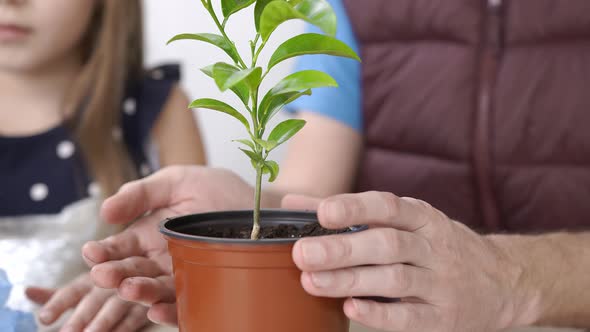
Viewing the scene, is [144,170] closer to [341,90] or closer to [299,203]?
[341,90]

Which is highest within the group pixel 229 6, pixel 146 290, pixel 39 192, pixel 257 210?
pixel 229 6

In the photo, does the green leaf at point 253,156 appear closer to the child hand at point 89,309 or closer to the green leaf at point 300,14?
the green leaf at point 300,14

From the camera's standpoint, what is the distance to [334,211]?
60cm

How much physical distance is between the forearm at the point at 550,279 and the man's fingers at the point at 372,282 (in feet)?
0.68

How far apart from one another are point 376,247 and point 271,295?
0.11 meters

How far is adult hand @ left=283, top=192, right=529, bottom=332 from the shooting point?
0.60 metres

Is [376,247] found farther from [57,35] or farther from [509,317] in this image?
[57,35]

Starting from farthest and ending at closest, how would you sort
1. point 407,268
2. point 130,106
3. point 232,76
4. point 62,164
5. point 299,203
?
1. point 130,106
2. point 62,164
3. point 299,203
4. point 407,268
5. point 232,76

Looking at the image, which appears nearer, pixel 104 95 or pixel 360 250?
pixel 360 250

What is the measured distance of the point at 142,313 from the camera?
87 centimetres

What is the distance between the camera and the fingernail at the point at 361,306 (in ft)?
2.06

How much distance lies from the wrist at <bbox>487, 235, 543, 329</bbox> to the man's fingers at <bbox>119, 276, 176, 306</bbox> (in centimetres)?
→ 41

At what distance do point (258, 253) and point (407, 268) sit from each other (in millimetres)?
167

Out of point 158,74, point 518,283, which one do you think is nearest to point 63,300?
point 518,283
